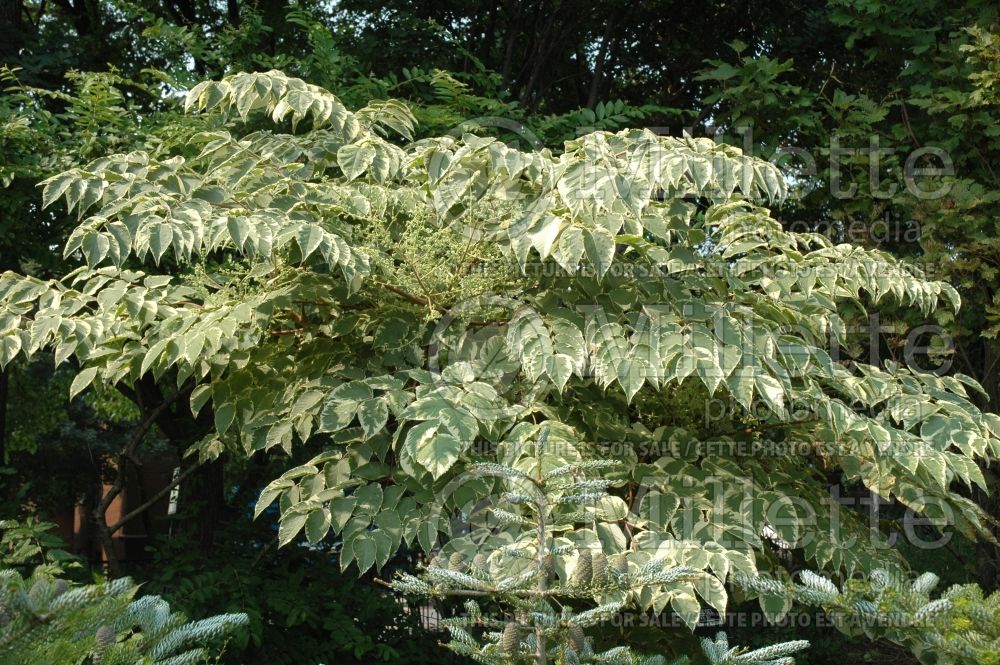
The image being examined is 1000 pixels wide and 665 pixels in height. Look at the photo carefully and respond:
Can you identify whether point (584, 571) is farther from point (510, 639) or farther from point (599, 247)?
point (599, 247)

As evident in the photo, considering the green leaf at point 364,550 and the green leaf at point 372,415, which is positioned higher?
the green leaf at point 372,415

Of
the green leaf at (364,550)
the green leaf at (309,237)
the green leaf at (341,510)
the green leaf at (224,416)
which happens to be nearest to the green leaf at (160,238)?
the green leaf at (309,237)

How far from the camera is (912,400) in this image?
3.09 meters

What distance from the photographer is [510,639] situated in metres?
1.86

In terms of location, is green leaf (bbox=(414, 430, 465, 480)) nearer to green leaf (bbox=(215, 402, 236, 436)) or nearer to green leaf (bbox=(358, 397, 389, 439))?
green leaf (bbox=(358, 397, 389, 439))

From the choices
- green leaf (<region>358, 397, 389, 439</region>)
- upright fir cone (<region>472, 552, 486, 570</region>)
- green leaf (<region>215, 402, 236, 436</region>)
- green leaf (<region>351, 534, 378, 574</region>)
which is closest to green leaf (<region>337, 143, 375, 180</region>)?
green leaf (<region>358, 397, 389, 439</region>)

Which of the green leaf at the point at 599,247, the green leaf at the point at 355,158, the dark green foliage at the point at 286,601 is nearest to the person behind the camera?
the green leaf at the point at 599,247

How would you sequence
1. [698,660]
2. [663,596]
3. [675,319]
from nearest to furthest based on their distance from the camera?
[663,596]
[675,319]
[698,660]

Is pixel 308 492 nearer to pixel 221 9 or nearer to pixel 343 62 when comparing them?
pixel 343 62

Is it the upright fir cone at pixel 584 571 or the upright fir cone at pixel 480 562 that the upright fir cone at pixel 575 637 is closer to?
the upright fir cone at pixel 584 571

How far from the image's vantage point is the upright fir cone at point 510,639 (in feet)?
6.09

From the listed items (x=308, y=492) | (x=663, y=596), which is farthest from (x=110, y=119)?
(x=663, y=596)

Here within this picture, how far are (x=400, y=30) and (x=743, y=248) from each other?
12.0 ft

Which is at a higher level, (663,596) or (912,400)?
(912,400)
